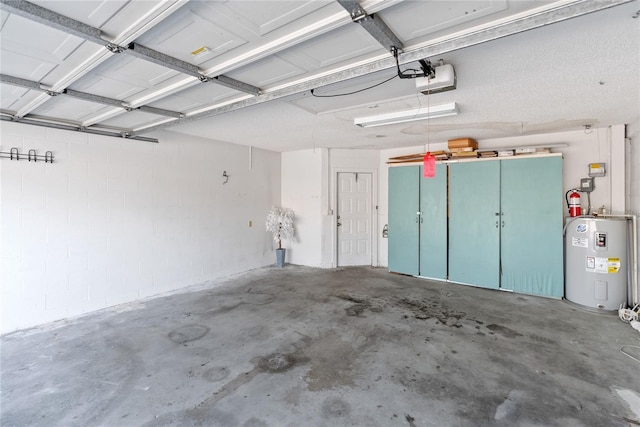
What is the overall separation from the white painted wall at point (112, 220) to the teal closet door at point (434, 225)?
322cm

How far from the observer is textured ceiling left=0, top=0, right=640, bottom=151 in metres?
1.47

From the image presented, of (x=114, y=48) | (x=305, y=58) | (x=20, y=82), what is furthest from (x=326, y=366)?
(x=20, y=82)

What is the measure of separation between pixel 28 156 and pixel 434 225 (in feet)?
18.0

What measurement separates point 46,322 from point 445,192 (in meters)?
5.63

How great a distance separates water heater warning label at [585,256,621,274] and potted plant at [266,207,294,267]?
15.1 ft

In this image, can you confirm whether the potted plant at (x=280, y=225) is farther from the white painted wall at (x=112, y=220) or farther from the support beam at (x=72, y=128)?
the support beam at (x=72, y=128)

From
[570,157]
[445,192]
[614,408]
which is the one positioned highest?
[570,157]

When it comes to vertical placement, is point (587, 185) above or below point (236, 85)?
below

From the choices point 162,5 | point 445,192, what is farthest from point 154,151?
point 445,192

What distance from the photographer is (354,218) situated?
19.7 feet

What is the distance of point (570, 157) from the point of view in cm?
422

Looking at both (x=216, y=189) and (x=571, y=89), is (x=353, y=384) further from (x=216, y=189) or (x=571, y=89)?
(x=216, y=189)

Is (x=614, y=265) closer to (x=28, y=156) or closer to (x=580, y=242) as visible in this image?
(x=580, y=242)

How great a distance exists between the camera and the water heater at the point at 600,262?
11.6 ft
